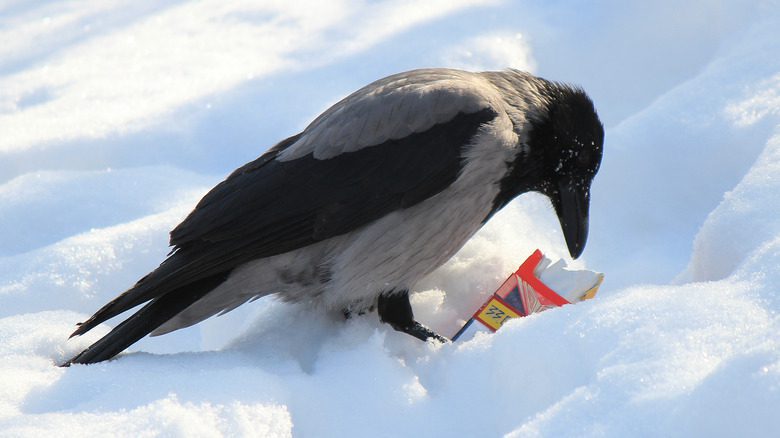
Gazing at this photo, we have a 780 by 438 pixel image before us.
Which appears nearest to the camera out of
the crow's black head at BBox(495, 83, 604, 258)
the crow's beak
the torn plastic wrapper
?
the torn plastic wrapper

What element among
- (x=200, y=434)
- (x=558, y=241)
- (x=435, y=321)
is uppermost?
(x=558, y=241)

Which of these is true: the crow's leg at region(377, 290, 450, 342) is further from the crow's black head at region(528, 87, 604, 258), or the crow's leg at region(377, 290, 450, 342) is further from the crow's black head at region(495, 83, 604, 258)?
the crow's black head at region(528, 87, 604, 258)

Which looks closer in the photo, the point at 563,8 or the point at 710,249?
the point at 710,249

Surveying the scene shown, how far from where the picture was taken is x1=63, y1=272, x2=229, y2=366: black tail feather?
3.24m

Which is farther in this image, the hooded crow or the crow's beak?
the crow's beak

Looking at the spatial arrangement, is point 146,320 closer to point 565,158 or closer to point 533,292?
point 533,292

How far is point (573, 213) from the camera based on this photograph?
3.79 meters

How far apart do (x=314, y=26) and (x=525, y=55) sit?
1355 millimetres

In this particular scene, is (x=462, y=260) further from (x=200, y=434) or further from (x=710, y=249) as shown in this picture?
(x=200, y=434)

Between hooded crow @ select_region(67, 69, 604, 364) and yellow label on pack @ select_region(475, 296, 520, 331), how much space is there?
0.16m

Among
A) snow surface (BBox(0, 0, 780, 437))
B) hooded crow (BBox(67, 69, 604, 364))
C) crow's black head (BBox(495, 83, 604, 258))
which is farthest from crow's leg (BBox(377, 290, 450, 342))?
crow's black head (BBox(495, 83, 604, 258))

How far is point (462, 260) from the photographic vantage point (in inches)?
152

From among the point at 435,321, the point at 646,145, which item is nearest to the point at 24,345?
the point at 435,321

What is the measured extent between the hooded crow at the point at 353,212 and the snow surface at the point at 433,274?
0.47ft
